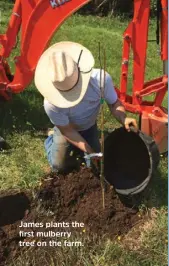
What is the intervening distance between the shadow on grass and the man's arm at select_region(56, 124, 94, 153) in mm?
1370

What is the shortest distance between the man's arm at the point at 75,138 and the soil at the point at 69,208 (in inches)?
12.0

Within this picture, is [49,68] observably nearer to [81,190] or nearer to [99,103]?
[99,103]

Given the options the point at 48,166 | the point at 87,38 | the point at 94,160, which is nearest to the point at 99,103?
the point at 94,160

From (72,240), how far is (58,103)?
932mm

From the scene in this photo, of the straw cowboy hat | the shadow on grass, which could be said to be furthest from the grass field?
the straw cowboy hat

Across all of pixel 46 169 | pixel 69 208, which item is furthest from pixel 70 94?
pixel 46 169

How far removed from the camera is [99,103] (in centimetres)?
404

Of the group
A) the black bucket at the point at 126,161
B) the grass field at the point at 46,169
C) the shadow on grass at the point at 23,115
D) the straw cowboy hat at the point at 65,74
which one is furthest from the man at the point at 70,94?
the shadow on grass at the point at 23,115

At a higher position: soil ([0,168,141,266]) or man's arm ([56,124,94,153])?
man's arm ([56,124,94,153])

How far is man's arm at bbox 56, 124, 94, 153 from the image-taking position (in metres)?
3.88

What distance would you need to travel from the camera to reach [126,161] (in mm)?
4262

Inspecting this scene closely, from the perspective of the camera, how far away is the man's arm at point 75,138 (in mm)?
3875

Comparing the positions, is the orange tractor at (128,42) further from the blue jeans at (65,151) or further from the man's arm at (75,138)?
the man's arm at (75,138)

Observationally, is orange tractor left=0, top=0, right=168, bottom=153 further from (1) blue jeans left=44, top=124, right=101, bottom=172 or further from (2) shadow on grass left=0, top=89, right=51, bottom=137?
(2) shadow on grass left=0, top=89, right=51, bottom=137
